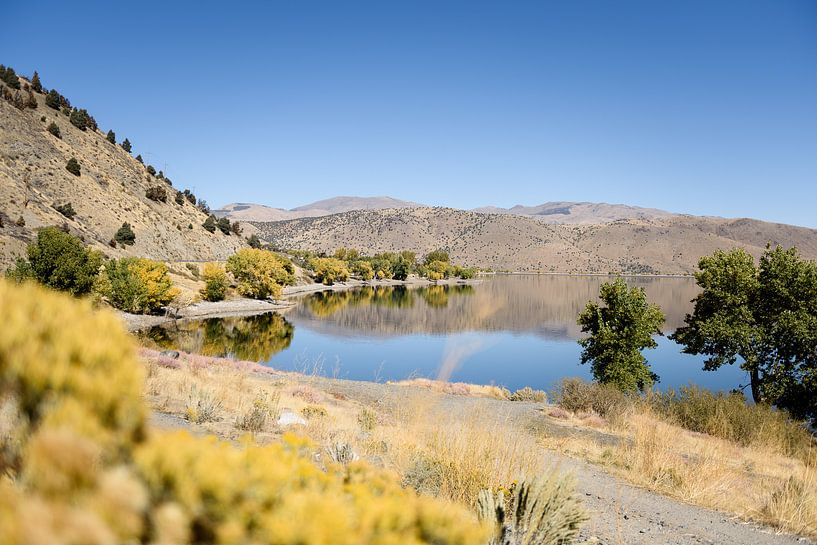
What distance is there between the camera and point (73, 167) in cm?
5300

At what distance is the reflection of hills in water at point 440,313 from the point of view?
1987 inches

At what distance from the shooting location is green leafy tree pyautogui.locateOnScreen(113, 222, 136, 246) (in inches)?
1972

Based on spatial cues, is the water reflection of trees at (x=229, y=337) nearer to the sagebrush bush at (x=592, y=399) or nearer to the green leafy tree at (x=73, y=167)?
the sagebrush bush at (x=592, y=399)

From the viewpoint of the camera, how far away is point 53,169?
5081cm

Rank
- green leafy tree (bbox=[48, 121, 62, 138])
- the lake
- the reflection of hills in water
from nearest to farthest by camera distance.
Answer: the lake, the reflection of hills in water, green leafy tree (bbox=[48, 121, 62, 138])

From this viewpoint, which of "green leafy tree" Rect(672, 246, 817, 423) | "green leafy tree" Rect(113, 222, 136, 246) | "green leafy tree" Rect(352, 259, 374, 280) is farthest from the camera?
"green leafy tree" Rect(352, 259, 374, 280)

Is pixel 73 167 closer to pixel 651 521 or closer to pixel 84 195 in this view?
pixel 84 195

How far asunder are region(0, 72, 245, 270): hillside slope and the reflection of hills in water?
1819cm

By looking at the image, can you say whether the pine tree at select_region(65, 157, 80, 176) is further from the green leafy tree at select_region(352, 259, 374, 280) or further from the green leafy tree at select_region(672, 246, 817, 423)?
the green leafy tree at select_region(672, 246, 817, 423)

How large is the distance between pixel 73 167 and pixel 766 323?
6293 cm

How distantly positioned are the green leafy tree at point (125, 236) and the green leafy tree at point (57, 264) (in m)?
23.4

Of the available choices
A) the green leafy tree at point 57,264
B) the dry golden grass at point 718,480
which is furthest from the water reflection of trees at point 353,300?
the dry golden grass at point 718,480

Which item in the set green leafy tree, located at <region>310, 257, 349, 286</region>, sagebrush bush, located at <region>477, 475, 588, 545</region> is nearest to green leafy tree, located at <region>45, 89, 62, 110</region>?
green leafy tree, located at <region>310, 257, 349, 286</region>

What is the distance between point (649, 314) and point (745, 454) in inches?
385
